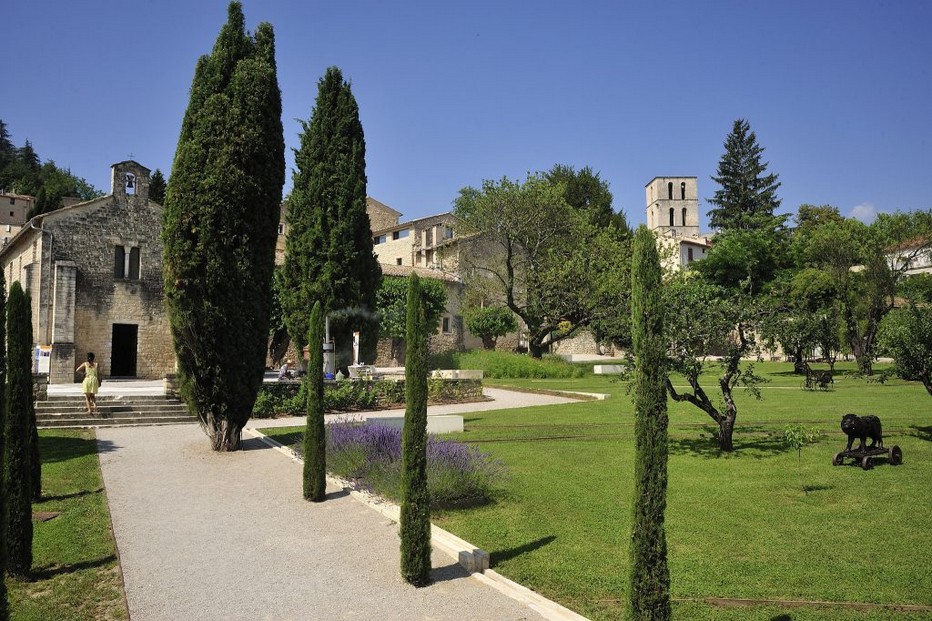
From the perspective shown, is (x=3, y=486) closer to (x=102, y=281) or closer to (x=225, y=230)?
(x=225, y=230)

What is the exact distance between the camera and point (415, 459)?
5.71 meters

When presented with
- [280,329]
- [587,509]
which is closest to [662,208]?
[280,329]

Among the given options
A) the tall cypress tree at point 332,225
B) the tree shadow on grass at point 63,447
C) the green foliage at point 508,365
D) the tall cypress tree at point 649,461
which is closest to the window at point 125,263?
the tall cypress tree at point 332,225

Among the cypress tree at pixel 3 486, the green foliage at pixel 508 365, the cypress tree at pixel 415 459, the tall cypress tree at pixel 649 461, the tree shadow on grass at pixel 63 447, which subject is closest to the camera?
the cypress tree at pixel 3 486


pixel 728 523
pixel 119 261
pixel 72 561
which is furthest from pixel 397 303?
pixel 72 561

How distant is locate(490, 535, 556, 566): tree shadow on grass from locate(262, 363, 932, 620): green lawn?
2 centimetres

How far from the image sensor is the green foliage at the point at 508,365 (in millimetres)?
33406

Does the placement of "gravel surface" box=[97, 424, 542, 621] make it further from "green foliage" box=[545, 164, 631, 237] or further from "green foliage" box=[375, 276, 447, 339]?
"green foliage" box=[545, 164, 631, 237]

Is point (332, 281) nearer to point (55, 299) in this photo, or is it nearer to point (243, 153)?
point (55, 299)

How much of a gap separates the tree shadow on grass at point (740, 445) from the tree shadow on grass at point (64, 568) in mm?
8368

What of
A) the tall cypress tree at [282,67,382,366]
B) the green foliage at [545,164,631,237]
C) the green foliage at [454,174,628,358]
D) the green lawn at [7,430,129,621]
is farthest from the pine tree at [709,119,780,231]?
the green lawn at [7,430,129,621]

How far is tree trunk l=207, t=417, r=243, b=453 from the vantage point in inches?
497

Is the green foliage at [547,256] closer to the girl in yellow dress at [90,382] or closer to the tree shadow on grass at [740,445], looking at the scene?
the tree shadow on grass at [740,445]

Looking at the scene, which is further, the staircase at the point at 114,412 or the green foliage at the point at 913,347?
the staircase at the point at 114,412
